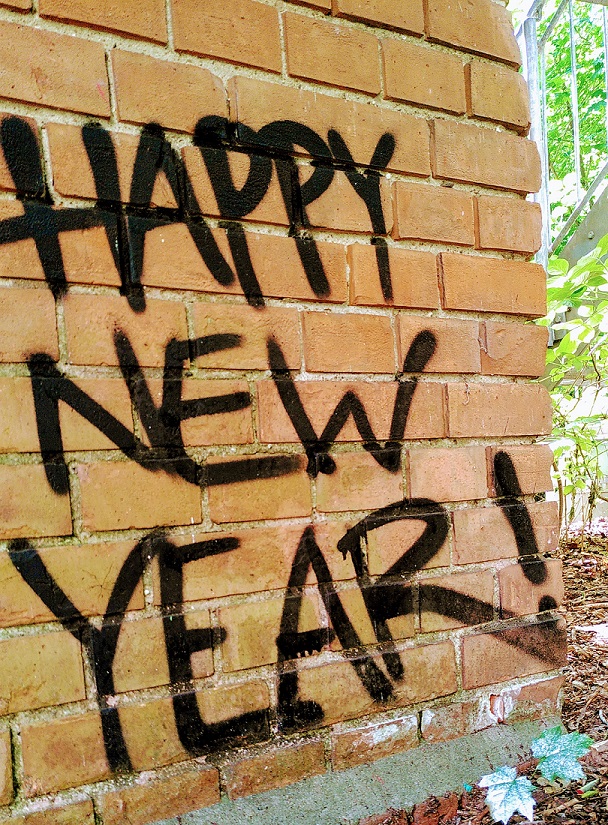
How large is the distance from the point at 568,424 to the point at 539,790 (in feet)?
4.71

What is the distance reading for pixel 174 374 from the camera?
105 centimetres

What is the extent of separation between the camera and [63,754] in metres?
0.95

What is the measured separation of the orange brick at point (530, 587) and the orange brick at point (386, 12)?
1.12 m

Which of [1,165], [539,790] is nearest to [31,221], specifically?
[1,165]

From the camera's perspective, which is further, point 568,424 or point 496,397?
point 568,424

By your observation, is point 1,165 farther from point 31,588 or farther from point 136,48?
point 31,588

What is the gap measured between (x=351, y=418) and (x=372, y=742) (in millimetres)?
608

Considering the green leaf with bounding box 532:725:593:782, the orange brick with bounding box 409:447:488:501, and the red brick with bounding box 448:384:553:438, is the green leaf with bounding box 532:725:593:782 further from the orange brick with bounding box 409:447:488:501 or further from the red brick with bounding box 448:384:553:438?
the red brick with bounding box 448:384:553:438

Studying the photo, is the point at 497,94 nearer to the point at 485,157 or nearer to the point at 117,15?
the point at 485,157

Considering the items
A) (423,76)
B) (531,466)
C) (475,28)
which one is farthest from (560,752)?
(475,28)

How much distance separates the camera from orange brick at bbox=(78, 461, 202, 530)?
986 mm

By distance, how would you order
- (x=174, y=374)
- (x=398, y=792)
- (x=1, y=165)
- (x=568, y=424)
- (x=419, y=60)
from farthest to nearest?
1. (x=568, y=424)
2. (x=419, y=60)
3. (x=398, y=792)
4. (x=174, y=374)
5. (x=1, y=165)

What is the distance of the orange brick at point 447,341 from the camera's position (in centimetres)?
124

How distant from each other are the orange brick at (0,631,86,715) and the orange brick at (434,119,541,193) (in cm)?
111
